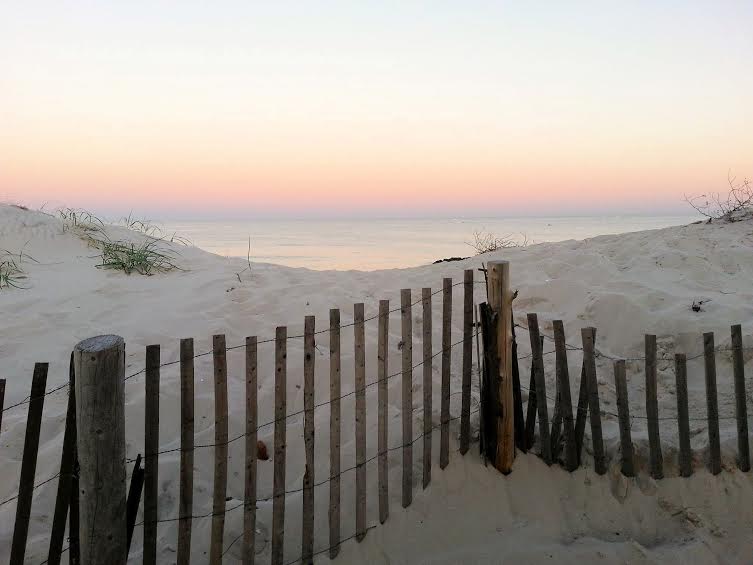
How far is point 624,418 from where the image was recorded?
12.4 feet

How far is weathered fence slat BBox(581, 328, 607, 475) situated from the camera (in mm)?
3736

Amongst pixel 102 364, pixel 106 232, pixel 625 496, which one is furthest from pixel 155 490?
pixel 106 232

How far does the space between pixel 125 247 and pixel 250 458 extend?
20.1 ft

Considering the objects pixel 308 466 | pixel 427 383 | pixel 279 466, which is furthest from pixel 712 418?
pixel 279 466

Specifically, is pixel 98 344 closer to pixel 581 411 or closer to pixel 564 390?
pixel 564 390

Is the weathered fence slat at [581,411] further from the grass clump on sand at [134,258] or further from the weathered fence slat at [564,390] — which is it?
the grass clump on sand at [134,258]

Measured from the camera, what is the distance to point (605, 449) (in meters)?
4.02

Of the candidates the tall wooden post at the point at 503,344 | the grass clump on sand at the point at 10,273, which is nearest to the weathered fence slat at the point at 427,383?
the tall wooden post at the point at 503,344

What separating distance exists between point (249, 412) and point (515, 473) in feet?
6.02

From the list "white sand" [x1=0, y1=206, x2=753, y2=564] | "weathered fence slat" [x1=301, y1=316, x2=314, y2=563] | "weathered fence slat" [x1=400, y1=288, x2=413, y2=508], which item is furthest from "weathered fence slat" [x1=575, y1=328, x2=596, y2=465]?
"weathered fence slat" [x1=301, y1=316, x2=314, y2=563]

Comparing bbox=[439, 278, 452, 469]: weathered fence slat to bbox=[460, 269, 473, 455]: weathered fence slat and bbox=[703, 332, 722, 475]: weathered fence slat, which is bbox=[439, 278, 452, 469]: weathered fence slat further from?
bbox=[703, 332, 722, 475]: weathered fence slat

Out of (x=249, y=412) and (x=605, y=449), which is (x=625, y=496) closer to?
(x=605, y=449)

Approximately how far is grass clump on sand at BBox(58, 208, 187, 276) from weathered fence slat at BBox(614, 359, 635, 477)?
19.5ft

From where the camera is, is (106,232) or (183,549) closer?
(183,549)
